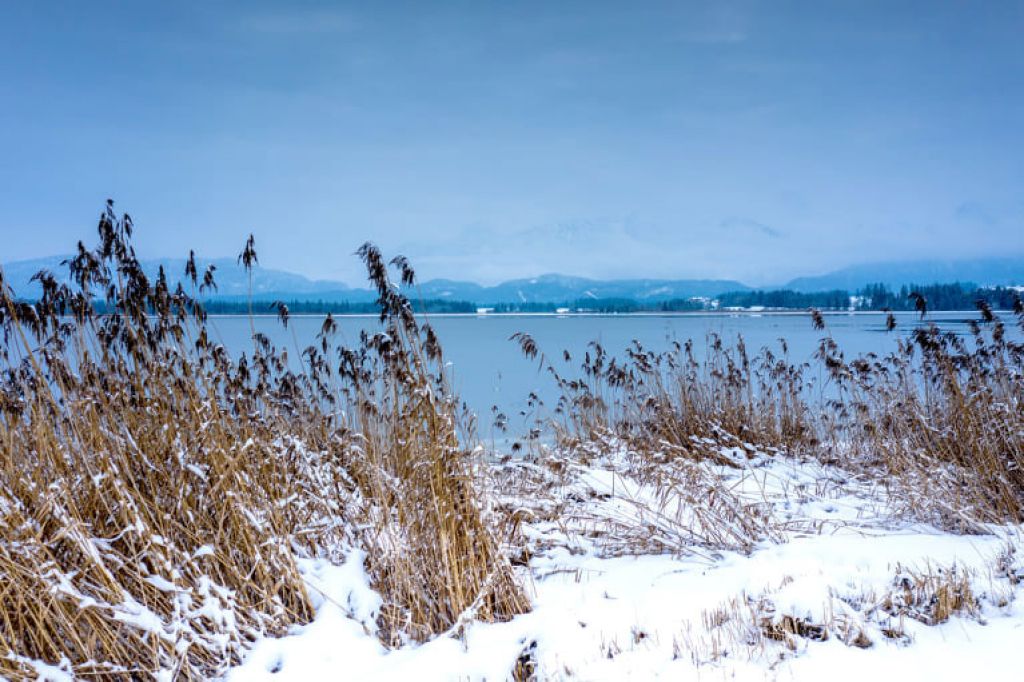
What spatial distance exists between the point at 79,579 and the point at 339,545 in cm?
132

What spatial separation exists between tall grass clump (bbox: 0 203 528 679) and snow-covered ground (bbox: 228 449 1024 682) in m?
0.21

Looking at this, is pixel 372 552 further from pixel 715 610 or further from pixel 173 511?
pixel 715 610

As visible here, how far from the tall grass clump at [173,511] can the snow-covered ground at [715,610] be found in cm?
21

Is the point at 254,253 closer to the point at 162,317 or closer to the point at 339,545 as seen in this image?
the point at 162,317

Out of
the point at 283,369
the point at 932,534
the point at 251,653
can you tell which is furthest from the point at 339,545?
the point at 932,534

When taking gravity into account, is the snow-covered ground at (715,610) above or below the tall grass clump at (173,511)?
below

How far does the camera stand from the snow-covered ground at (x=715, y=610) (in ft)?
9.05

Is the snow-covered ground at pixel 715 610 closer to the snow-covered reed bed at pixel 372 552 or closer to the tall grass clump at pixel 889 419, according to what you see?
the snow-covered reed bed at pixel 372 552

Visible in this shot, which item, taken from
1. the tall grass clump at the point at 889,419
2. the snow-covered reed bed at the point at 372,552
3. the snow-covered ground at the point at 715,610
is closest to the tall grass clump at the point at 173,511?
the snow-covered reed bed at the point at 372,552

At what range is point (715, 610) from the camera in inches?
124

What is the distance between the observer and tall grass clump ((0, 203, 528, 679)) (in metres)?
2.77

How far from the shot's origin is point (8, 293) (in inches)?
119

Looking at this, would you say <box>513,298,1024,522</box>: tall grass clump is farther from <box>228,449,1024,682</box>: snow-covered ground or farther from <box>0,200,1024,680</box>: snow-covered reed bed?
<box>228,449,1024,682</box>: snow-covered ground

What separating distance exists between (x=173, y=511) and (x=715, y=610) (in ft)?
9.77
